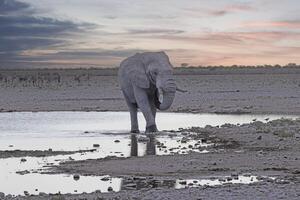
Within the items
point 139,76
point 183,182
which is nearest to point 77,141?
point 139,76

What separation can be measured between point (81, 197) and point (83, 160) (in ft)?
18.1

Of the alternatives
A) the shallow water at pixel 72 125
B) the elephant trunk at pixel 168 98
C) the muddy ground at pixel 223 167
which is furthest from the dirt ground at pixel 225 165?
the shallow water at pixel 72 125

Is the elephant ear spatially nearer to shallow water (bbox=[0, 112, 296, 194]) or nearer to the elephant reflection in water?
shallow water (bbox=[0, 112, 296, 194])

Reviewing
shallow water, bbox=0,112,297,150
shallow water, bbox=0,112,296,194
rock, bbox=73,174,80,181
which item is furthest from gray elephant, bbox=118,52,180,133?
rock, bbox=73,174,80,181

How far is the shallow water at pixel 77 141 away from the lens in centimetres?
1480

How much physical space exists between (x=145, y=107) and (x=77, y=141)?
144 inches

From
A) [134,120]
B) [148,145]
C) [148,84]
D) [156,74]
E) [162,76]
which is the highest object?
[156,74]

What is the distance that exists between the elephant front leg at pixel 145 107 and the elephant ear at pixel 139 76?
0.87ft

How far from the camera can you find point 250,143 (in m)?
21.2

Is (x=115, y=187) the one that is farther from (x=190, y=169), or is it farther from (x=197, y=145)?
(x=197, y=145)

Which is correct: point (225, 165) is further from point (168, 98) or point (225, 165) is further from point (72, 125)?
point (72, 125)

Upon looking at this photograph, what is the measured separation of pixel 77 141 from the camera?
75.8 feet

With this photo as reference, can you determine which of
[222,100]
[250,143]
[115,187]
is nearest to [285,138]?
[250,143]

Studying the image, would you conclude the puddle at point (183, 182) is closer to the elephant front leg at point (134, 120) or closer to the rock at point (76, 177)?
the rock at point (76, 177)
